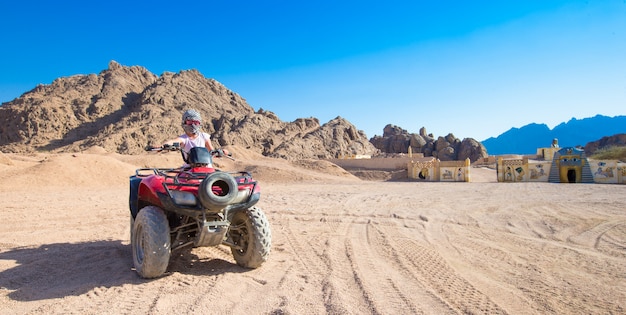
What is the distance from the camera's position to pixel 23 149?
52.4m

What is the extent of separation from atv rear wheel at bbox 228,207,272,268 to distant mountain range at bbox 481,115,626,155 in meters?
174

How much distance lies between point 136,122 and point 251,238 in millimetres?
57476

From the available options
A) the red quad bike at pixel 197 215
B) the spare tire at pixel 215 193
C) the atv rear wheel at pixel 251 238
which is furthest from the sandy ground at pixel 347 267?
the spare tire at pixel 215 193

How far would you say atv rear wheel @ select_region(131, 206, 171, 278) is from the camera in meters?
4.41

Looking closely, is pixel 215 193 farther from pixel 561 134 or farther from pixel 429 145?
pixel 561 134

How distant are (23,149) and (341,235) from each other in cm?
5913

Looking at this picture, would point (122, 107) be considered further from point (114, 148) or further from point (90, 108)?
point (114, 148)

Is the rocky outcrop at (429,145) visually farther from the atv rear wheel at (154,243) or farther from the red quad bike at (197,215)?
the atv rear wheel at (154,243)

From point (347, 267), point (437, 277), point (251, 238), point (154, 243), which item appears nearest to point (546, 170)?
point (437, 277)

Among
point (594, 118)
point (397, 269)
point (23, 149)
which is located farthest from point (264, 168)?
point (594, 118)


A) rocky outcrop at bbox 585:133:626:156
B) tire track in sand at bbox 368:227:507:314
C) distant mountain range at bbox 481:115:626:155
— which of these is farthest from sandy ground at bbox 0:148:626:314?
distant mountain range at bbox 481:115:626:155

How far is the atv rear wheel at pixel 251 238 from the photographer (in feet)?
16.4

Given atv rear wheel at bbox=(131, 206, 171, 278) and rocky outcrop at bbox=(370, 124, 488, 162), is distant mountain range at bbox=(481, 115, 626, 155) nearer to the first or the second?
rocky outcrop at bbox=(370, 124, 488, 162)

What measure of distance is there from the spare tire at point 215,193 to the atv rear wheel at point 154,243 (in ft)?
1.83
